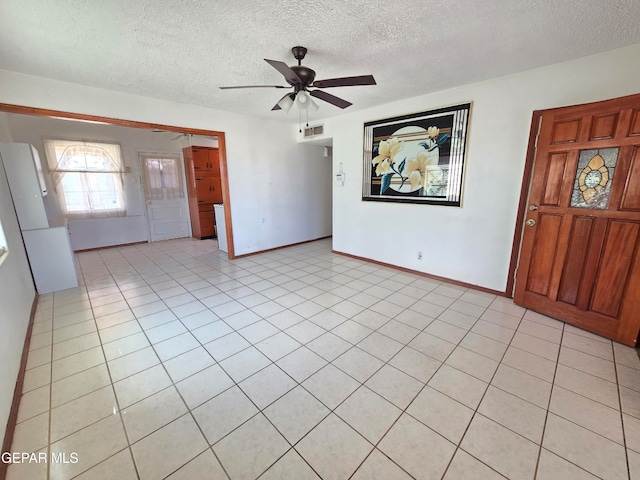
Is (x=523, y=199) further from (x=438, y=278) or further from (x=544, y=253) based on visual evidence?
(x=438, y=278)

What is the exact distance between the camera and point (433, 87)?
3.16m

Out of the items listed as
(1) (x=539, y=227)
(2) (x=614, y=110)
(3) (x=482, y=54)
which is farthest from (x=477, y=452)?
(3) (x=482, y=54)

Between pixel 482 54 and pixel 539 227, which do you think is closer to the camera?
pixel 482 54

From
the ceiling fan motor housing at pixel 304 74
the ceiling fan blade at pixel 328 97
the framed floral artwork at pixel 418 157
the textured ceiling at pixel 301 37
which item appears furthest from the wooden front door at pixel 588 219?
the ceiling fan motor housing at pixel 304 74

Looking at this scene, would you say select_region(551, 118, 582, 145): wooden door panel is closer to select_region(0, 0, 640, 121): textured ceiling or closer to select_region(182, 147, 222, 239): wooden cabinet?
select_region(0, 0, 640, 121): textured ceiling

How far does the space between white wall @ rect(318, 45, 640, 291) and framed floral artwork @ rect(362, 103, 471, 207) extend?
0.34 feet

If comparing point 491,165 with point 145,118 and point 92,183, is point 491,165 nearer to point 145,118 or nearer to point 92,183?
point 145,118

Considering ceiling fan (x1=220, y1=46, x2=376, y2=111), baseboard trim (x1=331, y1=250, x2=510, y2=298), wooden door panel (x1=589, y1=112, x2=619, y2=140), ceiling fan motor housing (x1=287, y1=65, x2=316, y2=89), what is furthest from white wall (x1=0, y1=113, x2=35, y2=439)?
wooden door panel (x1=589, y1=112, x2=619, y2=140)

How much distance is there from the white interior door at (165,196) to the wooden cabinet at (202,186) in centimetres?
22

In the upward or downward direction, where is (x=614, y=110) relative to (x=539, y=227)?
upward

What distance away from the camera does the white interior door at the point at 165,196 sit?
5.89 m

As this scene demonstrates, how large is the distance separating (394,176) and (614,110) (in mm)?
2180

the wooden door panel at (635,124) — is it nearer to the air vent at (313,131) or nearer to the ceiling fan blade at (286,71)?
the ceiling fan blade at (286,71)

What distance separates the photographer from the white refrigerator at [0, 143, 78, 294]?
3.12 m
